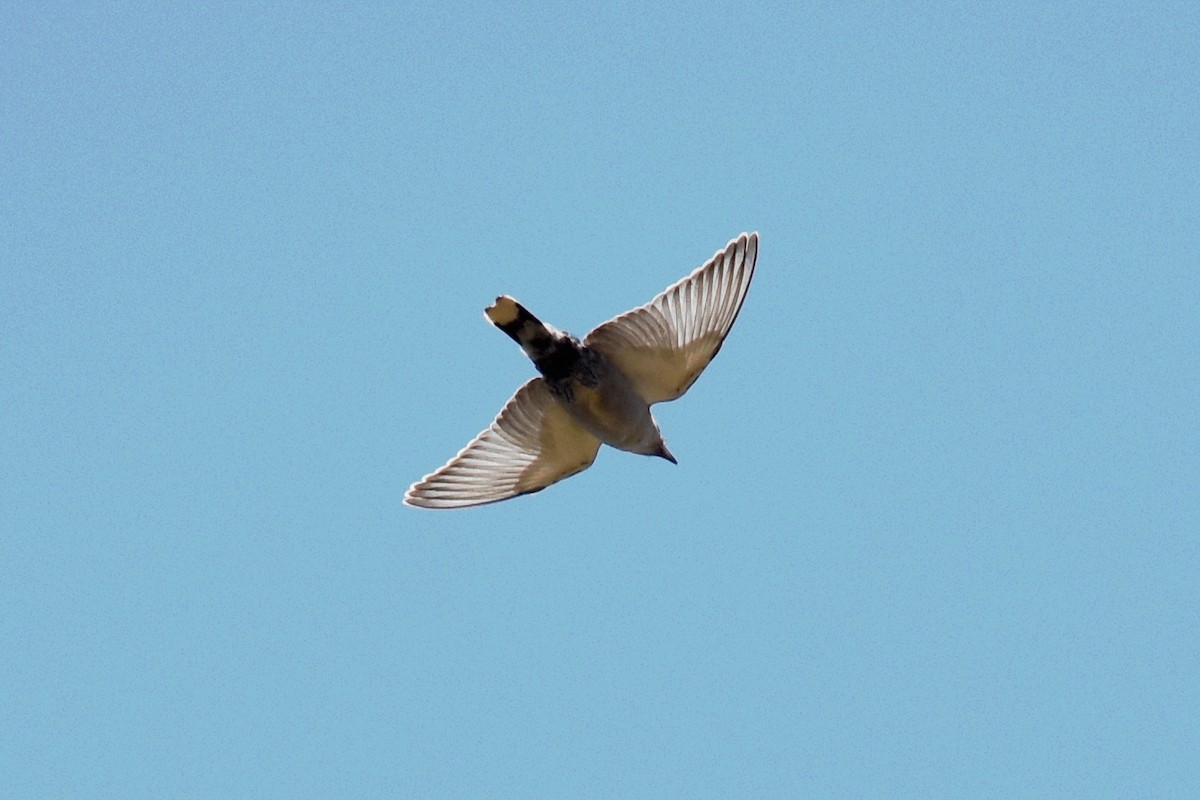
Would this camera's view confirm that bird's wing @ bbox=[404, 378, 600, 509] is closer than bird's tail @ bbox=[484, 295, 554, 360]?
No

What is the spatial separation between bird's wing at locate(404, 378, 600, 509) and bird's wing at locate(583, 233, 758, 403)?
1003 mm

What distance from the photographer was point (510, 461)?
13.9 meters

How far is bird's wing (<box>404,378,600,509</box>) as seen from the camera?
13555 millimetres

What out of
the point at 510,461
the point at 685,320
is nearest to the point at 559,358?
the point at 685,320

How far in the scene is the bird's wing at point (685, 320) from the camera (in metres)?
12.5

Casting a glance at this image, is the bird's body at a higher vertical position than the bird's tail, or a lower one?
lower

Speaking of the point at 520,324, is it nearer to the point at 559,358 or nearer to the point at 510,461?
the point at 559,358

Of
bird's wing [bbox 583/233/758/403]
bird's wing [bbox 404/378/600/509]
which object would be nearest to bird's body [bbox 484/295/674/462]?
bird's wing [bbox 583/233/758/403]

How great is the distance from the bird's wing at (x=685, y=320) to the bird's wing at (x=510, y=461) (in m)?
1.00

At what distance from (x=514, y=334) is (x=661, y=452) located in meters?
1.88

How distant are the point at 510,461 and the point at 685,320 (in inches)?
89.7

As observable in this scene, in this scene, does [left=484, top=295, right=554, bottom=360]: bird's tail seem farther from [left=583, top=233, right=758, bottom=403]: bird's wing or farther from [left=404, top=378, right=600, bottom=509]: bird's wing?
[left=404, top=378, right=600, bottom=509]: bird's wing

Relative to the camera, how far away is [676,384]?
13.1 metres

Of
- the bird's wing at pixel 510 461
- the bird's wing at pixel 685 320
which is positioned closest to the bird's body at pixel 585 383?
the bird's wing at pixel 685 320
